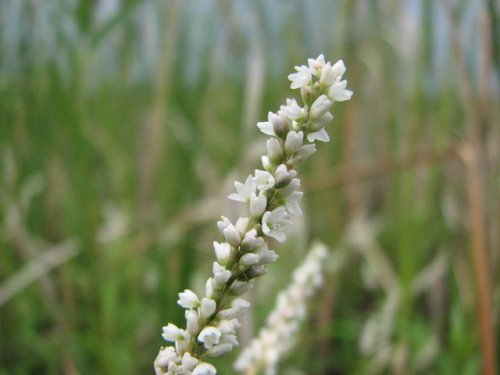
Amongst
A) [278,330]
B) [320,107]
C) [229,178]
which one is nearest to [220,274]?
[320,107]

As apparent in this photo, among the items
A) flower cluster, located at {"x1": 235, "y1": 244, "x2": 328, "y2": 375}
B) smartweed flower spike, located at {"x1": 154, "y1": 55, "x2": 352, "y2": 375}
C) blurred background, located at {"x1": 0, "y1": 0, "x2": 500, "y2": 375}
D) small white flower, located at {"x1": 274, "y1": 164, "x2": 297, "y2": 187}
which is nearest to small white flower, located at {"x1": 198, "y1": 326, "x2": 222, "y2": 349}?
smartweed flower spike, located at {"x1": 154, "y1": 55, "x2": 352, "y2": 375}

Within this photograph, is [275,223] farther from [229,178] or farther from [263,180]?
[229,178]

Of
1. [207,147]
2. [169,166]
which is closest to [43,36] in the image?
[169,166]

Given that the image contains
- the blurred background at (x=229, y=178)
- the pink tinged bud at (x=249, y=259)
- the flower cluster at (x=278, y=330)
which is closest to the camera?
the pink tinged bud at (x=249, y=259)

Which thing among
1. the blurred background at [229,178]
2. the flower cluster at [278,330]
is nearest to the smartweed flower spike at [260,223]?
the flower cluster at [278,330]

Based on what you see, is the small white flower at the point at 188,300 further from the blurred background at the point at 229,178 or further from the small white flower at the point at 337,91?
the blurred background at the point at 229,178

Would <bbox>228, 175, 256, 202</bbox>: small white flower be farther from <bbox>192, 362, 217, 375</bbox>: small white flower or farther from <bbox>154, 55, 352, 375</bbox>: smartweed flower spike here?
<bbox>192, 362, 217, 375</bbox>: small white flower

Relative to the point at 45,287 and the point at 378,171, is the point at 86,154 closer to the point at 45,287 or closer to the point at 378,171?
the point at 45,287
